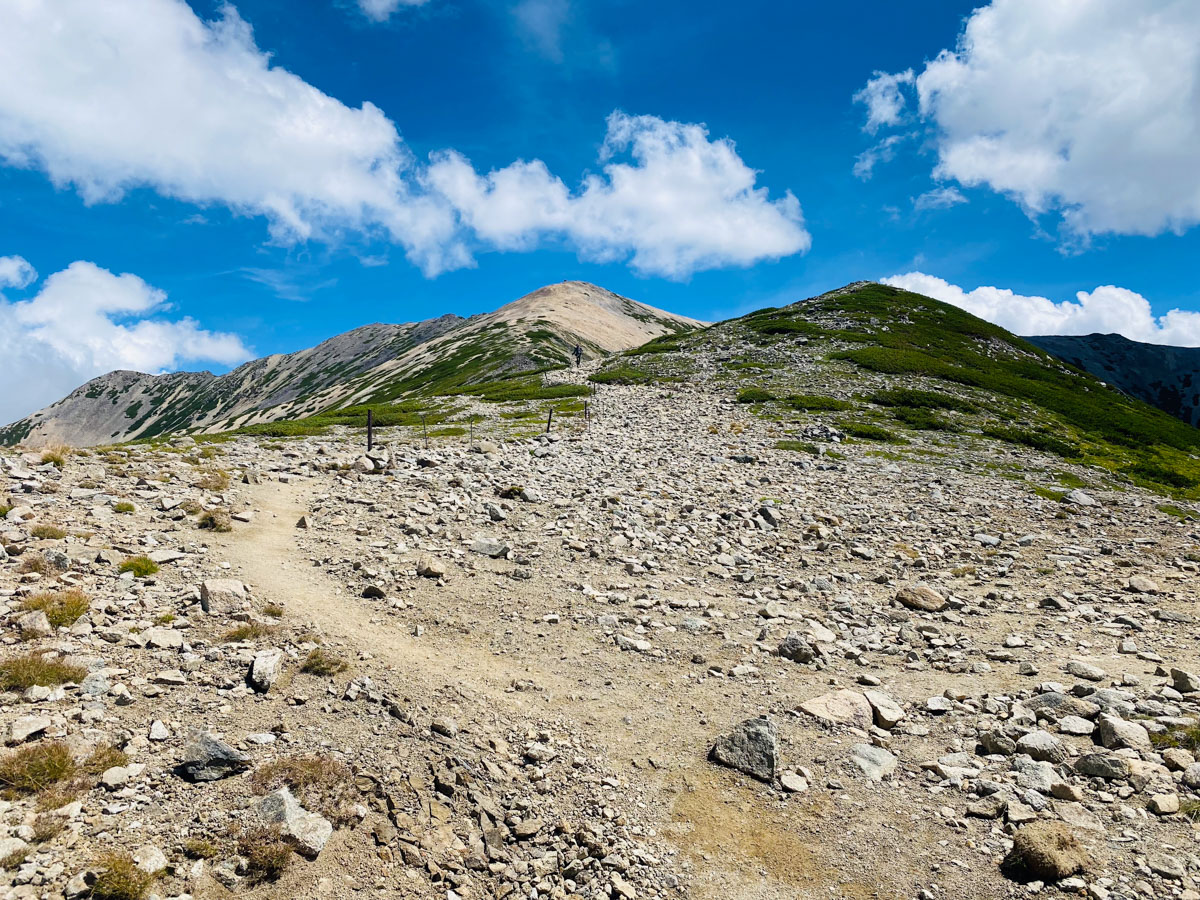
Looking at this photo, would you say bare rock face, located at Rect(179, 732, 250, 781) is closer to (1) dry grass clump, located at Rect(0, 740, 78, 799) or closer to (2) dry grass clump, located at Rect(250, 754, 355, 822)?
(2) dry grass clump, located at Rect(250, 754, 355, 822)

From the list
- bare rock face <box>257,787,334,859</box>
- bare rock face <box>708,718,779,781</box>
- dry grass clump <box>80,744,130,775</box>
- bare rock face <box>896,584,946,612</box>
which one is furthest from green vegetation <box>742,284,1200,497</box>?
dry grass clump <box>80,744,130,775</box>

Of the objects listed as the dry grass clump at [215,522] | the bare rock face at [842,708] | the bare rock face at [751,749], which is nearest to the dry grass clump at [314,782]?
the bare rock face at [751,749]

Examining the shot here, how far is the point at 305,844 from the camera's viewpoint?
722cm

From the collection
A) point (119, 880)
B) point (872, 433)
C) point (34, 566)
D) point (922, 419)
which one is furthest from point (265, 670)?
point (922, 419)

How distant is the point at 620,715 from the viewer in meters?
10.7

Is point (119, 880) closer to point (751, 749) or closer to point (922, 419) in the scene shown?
point (751, 749)

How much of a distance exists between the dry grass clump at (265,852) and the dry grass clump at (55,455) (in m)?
17.1

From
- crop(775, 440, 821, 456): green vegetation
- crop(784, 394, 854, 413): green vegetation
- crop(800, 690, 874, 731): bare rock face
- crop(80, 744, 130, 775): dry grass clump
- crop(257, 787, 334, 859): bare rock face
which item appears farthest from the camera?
crop(784, 394, 854, 413): green vegetation

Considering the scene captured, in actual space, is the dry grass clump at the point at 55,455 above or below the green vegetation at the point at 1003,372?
below

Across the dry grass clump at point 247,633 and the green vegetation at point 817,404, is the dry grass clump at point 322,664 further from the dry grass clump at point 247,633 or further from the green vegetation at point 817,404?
the green vegetation at point 817,404

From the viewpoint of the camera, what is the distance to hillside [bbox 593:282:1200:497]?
4125 centimetres

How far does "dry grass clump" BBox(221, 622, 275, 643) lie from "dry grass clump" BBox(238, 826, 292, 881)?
4409 millimetres

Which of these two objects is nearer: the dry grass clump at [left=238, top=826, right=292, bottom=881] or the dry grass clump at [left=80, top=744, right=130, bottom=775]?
the dry grass clump at [left=238, top=826, right=292, bottom=881]

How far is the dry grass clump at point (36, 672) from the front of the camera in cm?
861
